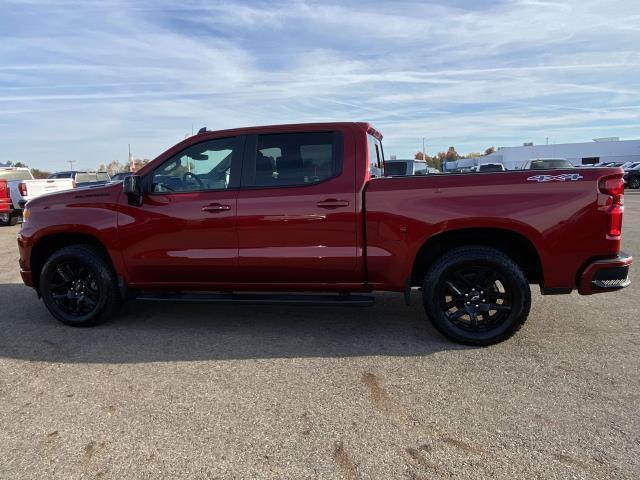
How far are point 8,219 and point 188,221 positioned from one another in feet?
41.4

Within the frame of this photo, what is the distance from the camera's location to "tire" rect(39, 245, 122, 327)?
4.91 meters

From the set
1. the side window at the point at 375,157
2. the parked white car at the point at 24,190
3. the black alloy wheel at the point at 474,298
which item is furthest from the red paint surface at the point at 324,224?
the parked white car at the point at 24,190

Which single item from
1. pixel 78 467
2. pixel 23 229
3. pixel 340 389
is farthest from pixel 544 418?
pixel 23 229

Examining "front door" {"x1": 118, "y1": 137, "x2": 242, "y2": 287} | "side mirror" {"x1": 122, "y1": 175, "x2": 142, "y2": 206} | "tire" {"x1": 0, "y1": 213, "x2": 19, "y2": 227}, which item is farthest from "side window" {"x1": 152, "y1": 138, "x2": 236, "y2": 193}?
"tire" {"x1": 0, "y1": 213, "x2": 19, "y2": 227}

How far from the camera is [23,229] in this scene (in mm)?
5117

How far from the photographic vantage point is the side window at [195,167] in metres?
4.69

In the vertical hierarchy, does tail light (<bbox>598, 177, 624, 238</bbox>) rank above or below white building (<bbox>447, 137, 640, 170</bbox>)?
below

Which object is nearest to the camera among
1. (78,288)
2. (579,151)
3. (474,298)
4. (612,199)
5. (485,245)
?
(612,199)

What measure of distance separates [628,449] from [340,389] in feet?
5.68

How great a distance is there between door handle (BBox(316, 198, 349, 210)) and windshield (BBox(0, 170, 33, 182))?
1683cm

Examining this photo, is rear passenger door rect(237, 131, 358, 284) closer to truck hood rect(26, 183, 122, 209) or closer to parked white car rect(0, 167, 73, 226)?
truck hood rect(26, 183, 122, 209)

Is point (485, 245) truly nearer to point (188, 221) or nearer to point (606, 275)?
point (606, 275)

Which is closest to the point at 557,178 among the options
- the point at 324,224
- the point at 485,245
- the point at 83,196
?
the point at 485,245

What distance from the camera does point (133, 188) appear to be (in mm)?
4555
